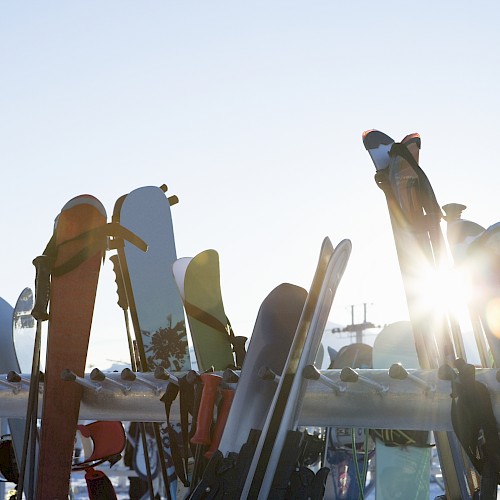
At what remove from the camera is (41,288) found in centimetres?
301

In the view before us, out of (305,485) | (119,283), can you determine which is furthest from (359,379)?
(119,283)

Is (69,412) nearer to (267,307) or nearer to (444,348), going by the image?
(267,307)

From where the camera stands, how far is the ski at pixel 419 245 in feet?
9.37

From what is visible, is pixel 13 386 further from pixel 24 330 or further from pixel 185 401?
pixel 24 330

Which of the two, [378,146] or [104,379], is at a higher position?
[378,146]

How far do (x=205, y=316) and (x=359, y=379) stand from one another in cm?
140

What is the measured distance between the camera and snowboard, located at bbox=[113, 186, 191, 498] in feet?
13.4

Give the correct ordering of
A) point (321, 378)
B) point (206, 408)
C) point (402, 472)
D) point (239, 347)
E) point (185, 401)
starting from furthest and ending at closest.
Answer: point (402, 472), point (239, 347), point (185, 401), point (206, 408), point (321, 378)

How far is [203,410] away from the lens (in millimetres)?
2641

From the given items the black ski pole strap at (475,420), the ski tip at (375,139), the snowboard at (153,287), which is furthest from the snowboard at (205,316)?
the black ski pole strap at (475,420)

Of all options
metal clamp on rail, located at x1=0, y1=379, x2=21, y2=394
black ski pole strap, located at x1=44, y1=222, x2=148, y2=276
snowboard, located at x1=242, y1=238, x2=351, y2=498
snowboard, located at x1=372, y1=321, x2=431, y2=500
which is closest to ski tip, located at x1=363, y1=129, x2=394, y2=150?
snowboard, located at x1=242, y1=238, x2=351, y2=498

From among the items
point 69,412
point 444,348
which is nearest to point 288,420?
point 444,348

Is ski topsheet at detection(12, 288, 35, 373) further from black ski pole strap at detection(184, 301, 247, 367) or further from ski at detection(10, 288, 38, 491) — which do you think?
black ski pole strap at detection(184, 301, 247, 367)

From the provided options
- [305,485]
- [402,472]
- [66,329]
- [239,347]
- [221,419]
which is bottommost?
[402,472]
